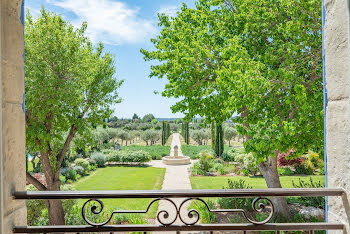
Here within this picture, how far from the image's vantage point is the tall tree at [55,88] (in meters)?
5.30

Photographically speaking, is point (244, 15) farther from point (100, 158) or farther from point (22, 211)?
point (100, 158)

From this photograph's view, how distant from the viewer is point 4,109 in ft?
3.82

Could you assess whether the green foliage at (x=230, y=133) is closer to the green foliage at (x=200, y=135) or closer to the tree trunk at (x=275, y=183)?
the green foliage at (x=200, y=135)

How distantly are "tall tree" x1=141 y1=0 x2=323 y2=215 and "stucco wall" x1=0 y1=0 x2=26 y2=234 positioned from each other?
133 inches

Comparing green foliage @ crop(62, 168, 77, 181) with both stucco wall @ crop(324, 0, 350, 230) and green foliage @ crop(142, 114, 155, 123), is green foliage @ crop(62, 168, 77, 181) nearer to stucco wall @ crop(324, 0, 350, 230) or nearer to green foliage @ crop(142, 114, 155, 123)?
stucco wall @ crop(324, 0, 350, 230)

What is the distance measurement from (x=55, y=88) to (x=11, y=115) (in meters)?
4.88

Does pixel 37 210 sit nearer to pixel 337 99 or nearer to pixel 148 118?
pixel 337 99

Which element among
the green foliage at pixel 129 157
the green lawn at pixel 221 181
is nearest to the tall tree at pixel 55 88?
the green lawn at pixel 221 181

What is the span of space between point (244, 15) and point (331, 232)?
478 centimetres

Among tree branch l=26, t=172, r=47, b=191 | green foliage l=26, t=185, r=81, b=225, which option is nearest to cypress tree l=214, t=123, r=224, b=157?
green foliage l=26, t=185, r=81, b=225

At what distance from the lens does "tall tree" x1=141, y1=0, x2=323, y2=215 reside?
402 centimetres

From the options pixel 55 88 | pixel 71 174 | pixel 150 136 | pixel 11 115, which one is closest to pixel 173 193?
pixel 11 115

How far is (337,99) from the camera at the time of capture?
1.22 metres

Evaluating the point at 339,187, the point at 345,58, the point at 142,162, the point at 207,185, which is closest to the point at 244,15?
the point at 345,58
